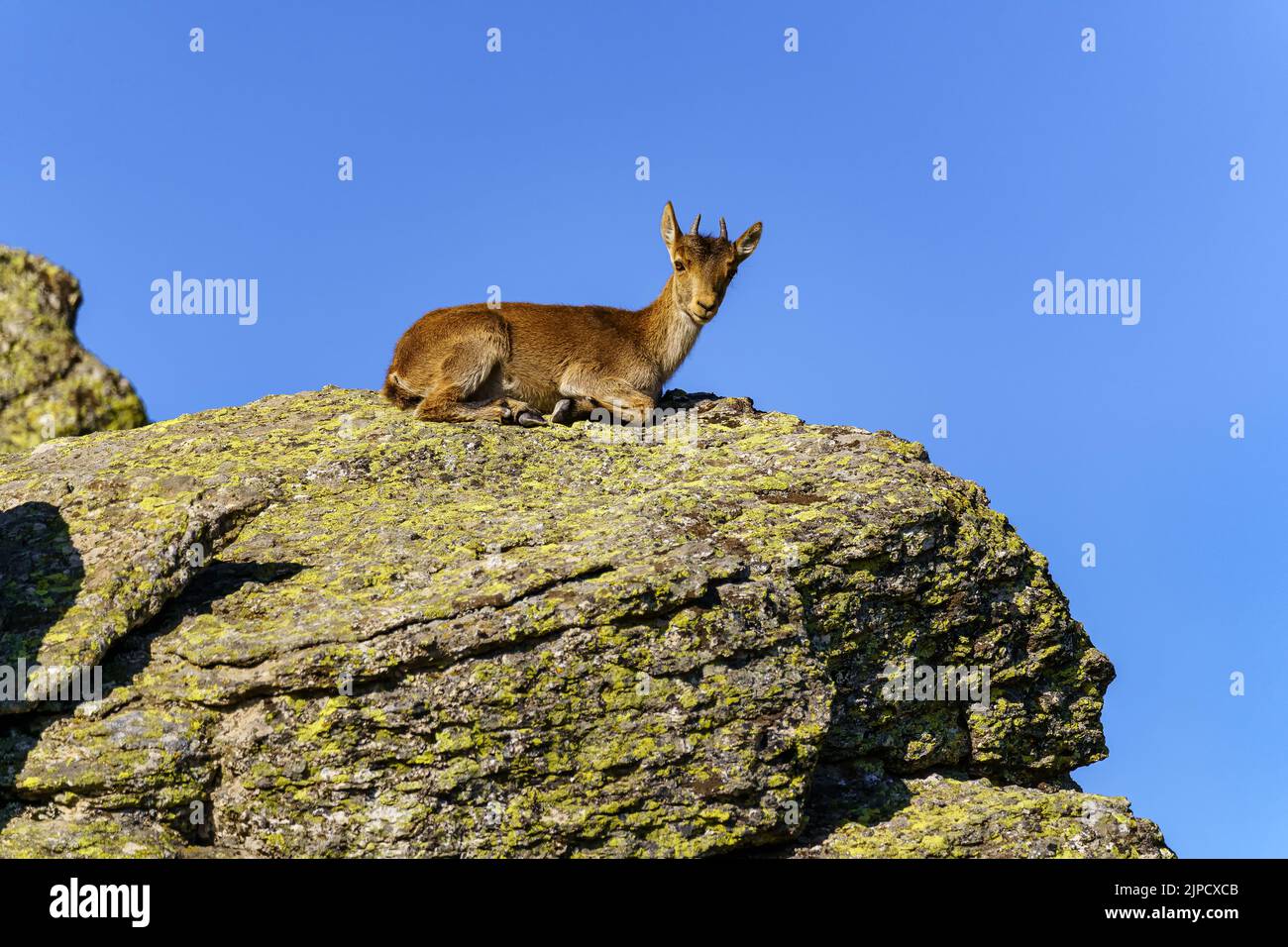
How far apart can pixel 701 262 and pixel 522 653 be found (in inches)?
342

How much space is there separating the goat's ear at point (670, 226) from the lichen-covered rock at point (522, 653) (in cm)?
479

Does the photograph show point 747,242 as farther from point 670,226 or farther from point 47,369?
point 47,369

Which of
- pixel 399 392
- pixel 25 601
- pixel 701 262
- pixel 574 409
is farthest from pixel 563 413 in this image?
pixel 25 601

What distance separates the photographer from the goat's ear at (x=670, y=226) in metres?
18.1

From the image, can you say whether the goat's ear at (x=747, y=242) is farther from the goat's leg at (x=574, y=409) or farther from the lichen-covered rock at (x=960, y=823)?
the lichen-covered rock at (x=960, y=823)

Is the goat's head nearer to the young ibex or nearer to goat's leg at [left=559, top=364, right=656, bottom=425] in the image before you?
the young ibex

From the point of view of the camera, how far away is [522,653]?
420 inches

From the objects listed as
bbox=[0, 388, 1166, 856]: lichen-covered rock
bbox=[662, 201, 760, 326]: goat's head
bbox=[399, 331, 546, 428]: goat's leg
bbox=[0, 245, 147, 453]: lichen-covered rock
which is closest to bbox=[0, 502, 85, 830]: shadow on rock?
bbox=[0, 388, 1166, 856]: lichen-covered rock

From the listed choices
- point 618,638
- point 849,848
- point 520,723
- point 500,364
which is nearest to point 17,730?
point 520,723

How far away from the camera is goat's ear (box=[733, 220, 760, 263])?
18.1 meters

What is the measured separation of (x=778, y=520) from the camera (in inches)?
499

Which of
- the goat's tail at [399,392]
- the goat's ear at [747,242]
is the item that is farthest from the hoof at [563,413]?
the goat's ear at [747,242]
